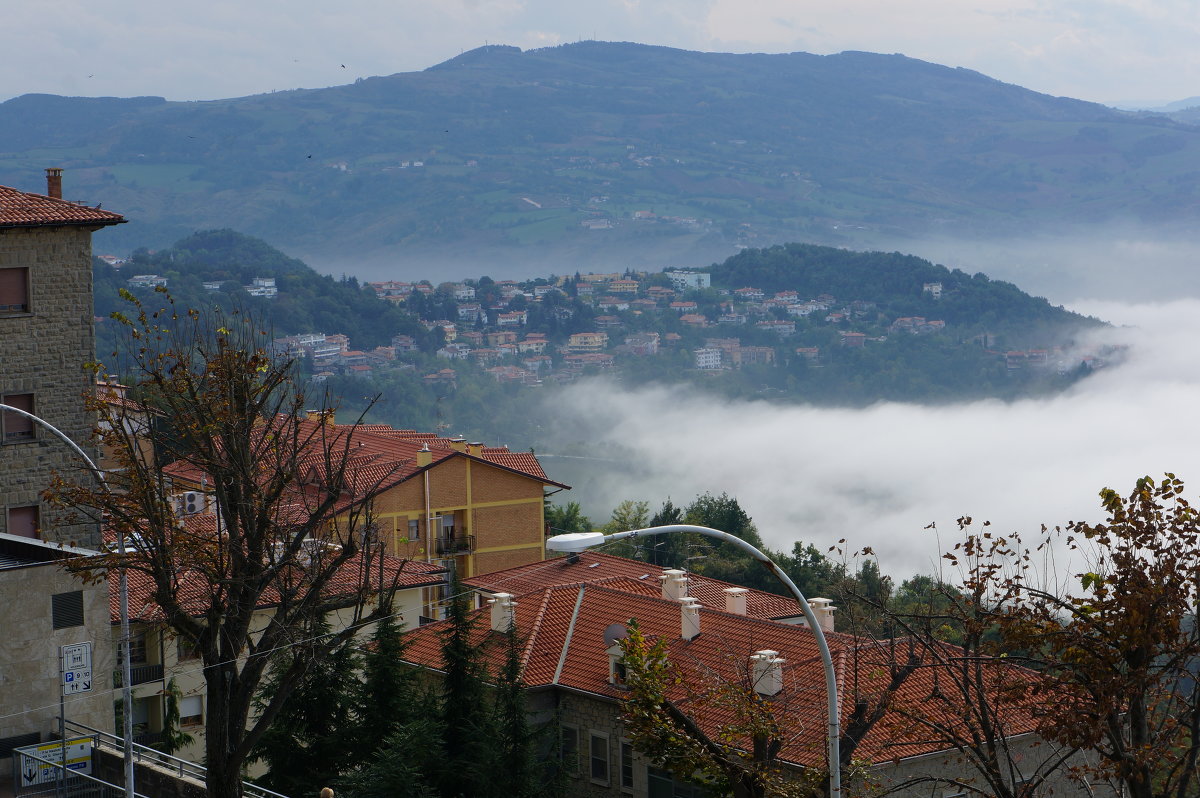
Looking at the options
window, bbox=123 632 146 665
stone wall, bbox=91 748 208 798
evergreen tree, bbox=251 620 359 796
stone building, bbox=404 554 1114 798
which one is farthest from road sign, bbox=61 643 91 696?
window, bbox=123 632 146 665

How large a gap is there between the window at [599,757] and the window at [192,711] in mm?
13414

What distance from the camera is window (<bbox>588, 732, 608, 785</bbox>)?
3256 cm

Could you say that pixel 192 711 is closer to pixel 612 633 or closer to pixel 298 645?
pixel 612 633

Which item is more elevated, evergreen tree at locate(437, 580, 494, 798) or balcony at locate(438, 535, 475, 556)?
evergreen tree at locate(437, 580, 494, 798)

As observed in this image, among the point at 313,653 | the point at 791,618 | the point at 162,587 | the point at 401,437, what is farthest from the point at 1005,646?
the point at 401,437

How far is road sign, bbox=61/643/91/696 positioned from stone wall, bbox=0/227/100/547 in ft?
28.9

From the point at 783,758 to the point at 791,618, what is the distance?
52.7 feet

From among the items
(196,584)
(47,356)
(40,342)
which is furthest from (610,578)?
(40,342)

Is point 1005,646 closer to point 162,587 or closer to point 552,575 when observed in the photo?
point 162,587

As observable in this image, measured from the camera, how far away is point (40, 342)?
35.3 metres

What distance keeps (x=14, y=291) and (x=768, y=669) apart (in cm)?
1989

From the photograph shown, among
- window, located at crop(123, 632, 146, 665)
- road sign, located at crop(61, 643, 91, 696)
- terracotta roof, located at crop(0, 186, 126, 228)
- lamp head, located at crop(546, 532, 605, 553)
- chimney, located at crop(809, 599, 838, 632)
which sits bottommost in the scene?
window, located at crop(123, 632, 146, 665)

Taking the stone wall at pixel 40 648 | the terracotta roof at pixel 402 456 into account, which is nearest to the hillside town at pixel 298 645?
the stone wall at pixel 40 648

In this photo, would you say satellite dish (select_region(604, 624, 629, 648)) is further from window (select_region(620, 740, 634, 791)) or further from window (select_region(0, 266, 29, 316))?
window (select_region(0, 266, 29, 316))
